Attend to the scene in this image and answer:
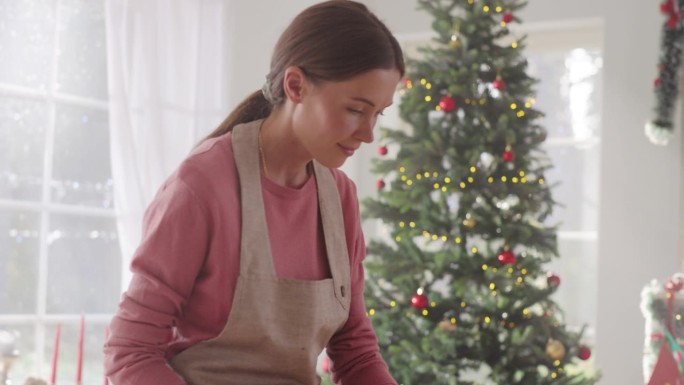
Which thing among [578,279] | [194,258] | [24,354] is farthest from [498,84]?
[194,258]

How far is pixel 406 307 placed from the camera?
11.3 feet

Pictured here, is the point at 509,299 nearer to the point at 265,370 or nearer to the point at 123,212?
the point at 123,212

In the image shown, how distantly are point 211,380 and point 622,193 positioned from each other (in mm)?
3195

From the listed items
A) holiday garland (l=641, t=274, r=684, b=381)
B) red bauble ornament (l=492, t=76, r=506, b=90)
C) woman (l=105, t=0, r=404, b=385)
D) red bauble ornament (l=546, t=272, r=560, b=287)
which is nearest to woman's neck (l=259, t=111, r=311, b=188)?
woman (l=105, t=0, r=404, b=385)

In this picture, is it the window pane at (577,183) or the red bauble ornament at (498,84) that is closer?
the red bauble ornament at (498,84)

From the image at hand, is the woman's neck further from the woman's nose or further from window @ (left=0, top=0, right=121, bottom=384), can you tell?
window @ (left=0, top=0, right=121, bottom=384)

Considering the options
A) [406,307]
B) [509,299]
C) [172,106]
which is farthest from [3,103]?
[509,299]

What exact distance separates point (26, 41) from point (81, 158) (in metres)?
0.45

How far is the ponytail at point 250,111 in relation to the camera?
1.48 m

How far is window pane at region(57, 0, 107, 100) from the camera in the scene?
11.1 feet

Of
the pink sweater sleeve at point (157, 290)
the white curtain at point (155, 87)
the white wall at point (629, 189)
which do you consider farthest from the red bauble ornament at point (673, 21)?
the pink sweater sleeve at point (157, 290)

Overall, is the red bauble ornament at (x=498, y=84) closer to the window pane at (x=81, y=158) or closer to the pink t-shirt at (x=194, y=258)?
the window pane at (x=81, y=158)

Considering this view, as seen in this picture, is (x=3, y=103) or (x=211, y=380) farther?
(x=3, y=103)

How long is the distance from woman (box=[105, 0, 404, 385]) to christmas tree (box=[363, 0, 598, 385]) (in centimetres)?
200
